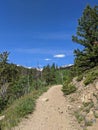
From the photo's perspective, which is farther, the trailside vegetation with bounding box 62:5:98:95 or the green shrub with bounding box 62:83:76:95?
the trailside vegetation with bounding box 62:5:98:95

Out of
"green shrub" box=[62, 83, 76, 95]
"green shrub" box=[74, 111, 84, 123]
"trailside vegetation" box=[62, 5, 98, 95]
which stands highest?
"trailside vegetation" box=[62, 5, 98, 95]

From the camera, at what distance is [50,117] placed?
1825 centimetres

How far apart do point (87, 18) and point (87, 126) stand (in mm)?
18398

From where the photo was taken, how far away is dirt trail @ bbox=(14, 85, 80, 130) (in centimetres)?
1623

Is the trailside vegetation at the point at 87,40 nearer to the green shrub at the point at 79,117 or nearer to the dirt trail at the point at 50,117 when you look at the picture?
the dirt trail at the point at 50,117

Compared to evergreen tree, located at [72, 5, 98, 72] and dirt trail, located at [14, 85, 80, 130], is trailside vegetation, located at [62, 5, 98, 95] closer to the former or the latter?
evergreen tree, located at [72, 5, 98, 72]

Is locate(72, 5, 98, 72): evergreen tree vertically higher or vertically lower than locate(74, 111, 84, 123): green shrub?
higher

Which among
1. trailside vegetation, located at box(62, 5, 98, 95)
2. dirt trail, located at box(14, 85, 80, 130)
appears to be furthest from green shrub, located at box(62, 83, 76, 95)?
trailside vegetation, located at box(62, 5, 98, 95)

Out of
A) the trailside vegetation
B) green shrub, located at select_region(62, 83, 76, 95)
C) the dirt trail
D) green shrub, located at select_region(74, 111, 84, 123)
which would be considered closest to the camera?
the dirt trail

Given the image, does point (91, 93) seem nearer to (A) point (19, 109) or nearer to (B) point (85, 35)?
(A) point (19, 109)

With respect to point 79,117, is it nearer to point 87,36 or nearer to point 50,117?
point 50,117

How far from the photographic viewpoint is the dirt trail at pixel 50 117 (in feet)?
53.3

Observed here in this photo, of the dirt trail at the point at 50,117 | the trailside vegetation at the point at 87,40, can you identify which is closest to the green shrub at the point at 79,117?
the dirt trail at the point at 50,117

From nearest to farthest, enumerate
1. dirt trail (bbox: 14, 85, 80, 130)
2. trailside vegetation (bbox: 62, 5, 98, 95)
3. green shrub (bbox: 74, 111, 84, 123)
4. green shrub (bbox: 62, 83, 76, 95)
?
dirt trail (bbox: 14, 85, 80, 130) < green shrub (bbox: 74, 111, 84, 123) < green shrub (bbox: 62, 83, 76, 95) < trailside vegetation (bbox: 62, 5, 98, 95)
